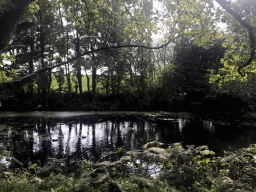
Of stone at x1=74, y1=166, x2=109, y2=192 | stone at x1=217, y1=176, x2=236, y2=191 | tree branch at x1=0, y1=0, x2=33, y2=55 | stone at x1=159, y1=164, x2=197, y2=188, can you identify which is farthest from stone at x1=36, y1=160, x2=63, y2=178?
stone at x1=217, y1=176, x2=236, y2=191

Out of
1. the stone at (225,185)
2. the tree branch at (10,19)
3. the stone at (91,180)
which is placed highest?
the tree branch at (10,19)

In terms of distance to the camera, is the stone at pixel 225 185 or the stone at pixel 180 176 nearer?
the stone at pixel 225 185

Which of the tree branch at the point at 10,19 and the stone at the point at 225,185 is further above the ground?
the tree branch at the point at 10,19

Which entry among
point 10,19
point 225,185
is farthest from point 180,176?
point 10,19

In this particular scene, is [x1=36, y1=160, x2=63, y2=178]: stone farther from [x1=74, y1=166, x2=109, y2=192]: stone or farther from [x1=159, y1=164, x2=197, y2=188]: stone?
[x1=159, y1=164, x2=197, y2=188]: stone

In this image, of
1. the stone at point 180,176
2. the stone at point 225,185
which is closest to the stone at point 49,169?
the stone at point 180,176

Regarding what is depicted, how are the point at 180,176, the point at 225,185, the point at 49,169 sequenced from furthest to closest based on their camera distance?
the point at 49,169 < the point at 180,176 < the point at 225,185

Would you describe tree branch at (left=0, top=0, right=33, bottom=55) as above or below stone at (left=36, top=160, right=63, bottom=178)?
above

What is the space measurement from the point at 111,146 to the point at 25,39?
26319 millimetres

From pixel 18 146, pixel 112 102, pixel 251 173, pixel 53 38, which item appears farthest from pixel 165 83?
pixel 251 173

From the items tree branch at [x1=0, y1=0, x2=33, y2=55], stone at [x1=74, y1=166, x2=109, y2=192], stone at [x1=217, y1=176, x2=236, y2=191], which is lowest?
Result: stone at [x1=217, y1=176, x2=236, y2=191]

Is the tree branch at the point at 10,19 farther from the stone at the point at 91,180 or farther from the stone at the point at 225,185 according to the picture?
the stone at the point at 225,185

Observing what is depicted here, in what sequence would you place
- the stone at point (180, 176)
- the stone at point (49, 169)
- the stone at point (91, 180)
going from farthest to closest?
the stone at point (49, 169) < the stone at point (180, 176) < the stone at point (91, 180)

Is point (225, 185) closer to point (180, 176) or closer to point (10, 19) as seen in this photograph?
point (180, 176)
